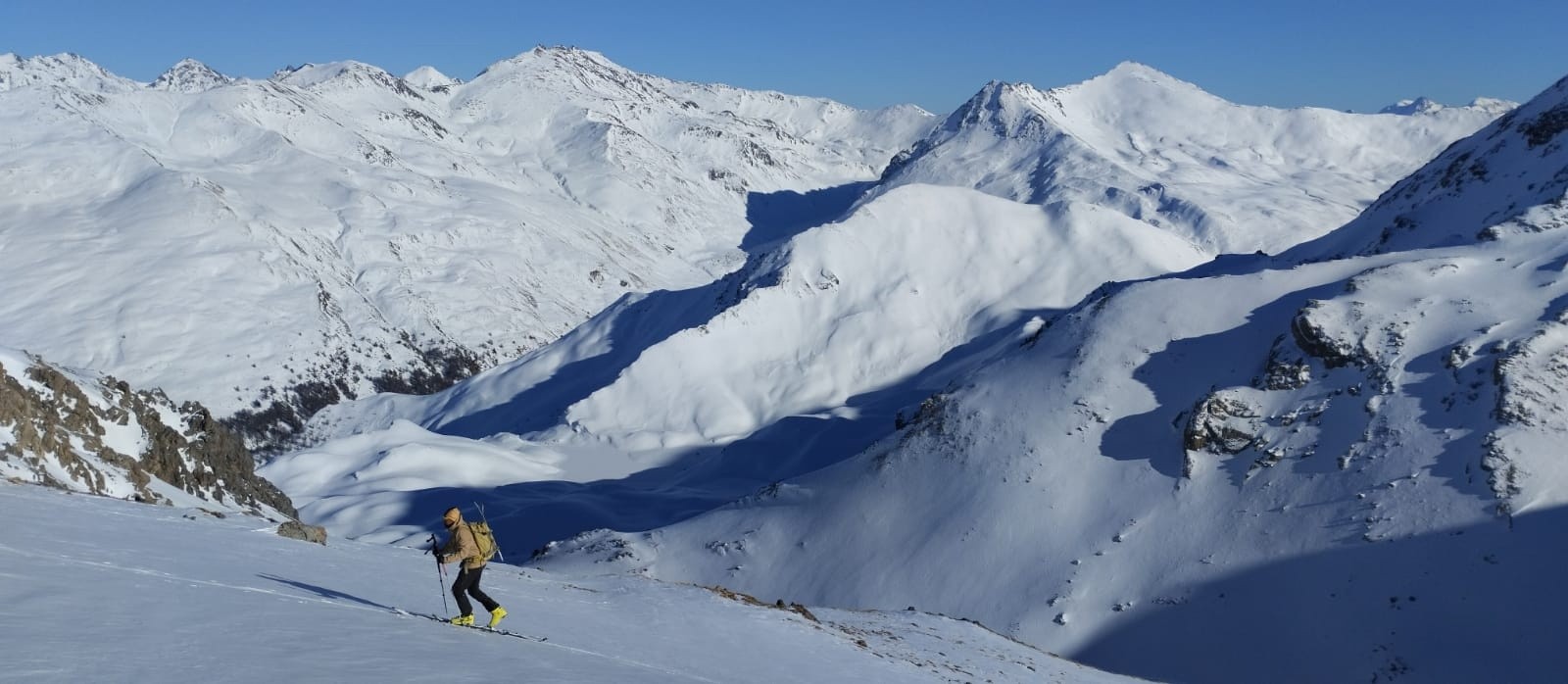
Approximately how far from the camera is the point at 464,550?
48.3ft

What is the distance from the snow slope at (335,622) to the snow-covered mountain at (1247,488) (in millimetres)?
14734

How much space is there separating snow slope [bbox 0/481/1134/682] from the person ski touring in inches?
18.8

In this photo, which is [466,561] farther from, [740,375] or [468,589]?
[740,375]

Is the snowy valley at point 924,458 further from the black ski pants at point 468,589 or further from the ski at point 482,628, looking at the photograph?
the black ski pants at point 468,589

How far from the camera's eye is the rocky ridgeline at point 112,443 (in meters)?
25.7

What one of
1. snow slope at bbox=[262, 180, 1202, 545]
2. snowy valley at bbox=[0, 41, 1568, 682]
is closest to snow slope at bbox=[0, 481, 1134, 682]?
snowy valley at bbox=[0, 41, 1568, 682]

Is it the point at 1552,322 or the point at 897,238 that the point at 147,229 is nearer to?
the point at 897,238

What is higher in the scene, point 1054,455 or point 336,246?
point 336,246

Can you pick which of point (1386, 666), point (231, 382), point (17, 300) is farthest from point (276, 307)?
point (1386, 666)

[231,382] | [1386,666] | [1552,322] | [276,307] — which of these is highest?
[276,307]

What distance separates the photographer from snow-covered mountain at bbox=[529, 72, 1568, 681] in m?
35.7

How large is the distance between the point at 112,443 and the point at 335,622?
21647 millimetres

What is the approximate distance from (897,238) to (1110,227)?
20961 millimetres

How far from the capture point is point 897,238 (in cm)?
10475
